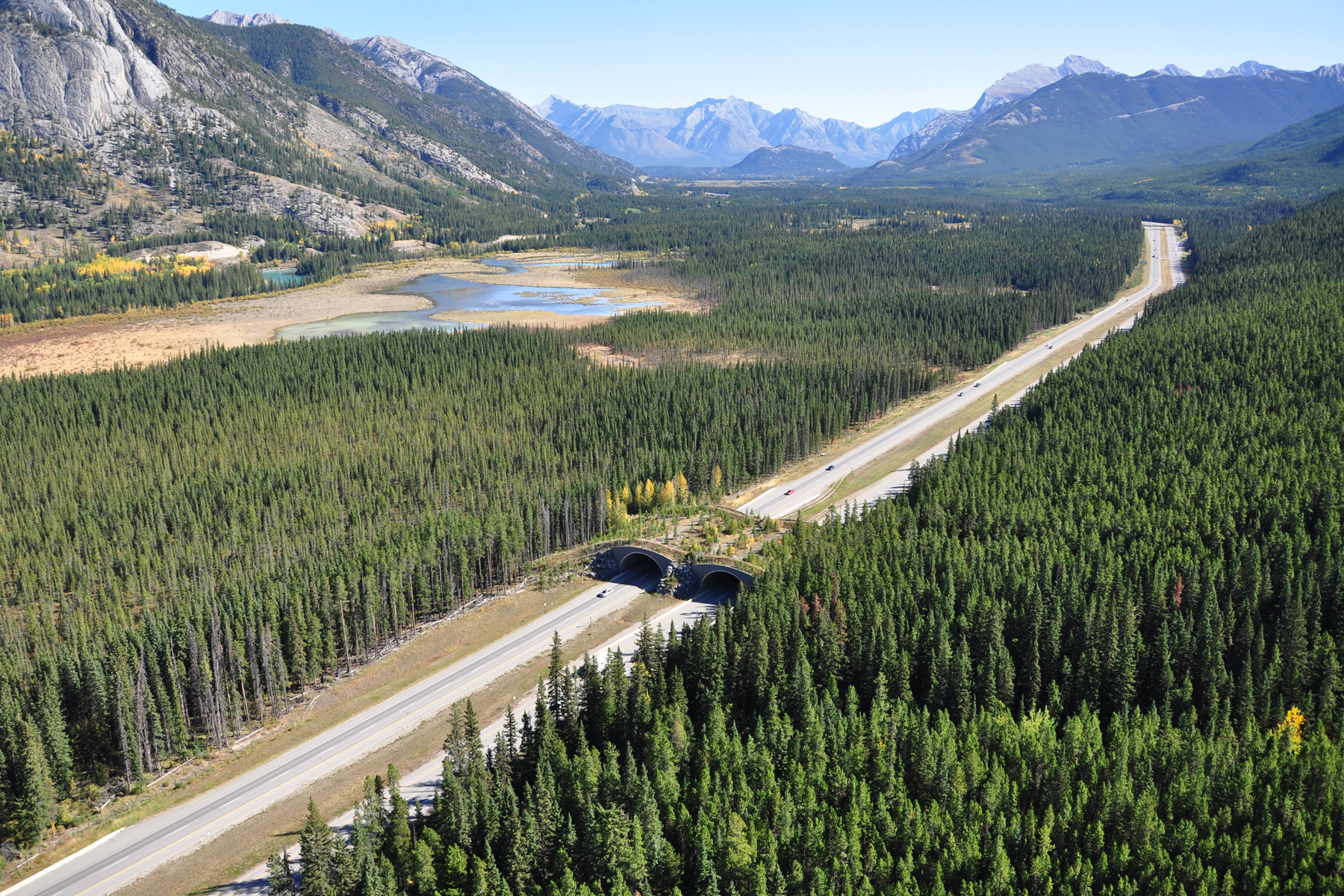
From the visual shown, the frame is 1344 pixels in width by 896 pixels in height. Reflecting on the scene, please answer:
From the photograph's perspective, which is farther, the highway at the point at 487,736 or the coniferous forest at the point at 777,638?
the highway at the point at 487,736

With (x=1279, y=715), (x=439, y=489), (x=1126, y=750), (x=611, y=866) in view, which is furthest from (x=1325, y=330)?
(x=611, y=866)

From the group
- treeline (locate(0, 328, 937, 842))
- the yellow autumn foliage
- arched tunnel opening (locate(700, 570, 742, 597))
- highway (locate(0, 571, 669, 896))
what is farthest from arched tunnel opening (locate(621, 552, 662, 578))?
the yellow autumn foliage

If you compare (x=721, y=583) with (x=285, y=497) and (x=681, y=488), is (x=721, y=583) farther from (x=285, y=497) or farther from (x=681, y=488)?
(x=285, y=497)

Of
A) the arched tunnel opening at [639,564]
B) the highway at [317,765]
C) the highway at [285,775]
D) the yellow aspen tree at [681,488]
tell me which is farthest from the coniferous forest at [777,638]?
the arched tunnel opening at [639,564]

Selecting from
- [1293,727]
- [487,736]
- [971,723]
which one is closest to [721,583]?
[487,736]

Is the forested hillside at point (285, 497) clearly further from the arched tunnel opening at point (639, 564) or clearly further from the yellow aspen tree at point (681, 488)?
the arched tunnel opening at point (639, 564)

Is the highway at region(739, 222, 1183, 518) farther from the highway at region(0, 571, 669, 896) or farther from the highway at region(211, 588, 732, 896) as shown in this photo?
the highway at region(0, 571, 669, 896)

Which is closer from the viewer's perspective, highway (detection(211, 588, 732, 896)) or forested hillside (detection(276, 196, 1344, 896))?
forested hillside (detection(276, 196, 1344, 896))
